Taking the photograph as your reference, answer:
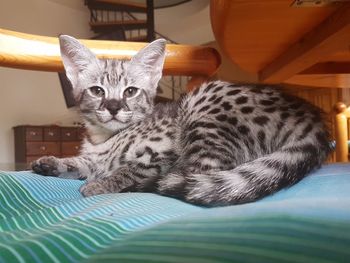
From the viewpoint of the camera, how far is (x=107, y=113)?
1088 mm

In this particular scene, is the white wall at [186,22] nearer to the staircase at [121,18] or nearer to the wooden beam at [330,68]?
the staircase at [121,18]

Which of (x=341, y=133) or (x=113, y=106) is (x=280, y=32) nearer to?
(x=113, y=106)

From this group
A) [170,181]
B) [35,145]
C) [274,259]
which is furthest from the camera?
[35,145]

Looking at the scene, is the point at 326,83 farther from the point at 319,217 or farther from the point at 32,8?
the point at 32,8

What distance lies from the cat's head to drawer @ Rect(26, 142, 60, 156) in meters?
2.86

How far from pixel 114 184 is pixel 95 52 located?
46cm

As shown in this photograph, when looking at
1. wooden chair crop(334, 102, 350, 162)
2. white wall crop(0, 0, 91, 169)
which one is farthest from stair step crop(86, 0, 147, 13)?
wooden chair crop(334, 102, 350, 162)

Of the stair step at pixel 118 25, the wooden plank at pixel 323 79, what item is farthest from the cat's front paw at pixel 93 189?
the stair step at pixel 118 25

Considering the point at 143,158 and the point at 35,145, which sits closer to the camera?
the point at 143,158

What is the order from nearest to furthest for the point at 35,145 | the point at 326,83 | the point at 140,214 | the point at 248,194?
the point at 140,214 → the point at 248,194 → the point at 326,83 → the point at 35,145

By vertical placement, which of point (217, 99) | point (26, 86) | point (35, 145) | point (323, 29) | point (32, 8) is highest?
→ point (32, 8)

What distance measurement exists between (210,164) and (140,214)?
38 centimetres

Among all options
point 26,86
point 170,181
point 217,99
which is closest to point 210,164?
point 170,181

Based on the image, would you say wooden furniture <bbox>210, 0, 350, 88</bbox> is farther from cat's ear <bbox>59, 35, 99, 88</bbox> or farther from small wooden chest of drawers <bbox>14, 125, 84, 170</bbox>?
small wooden chest of drawers <bbox>14, 125, 84, 170</bbox>
